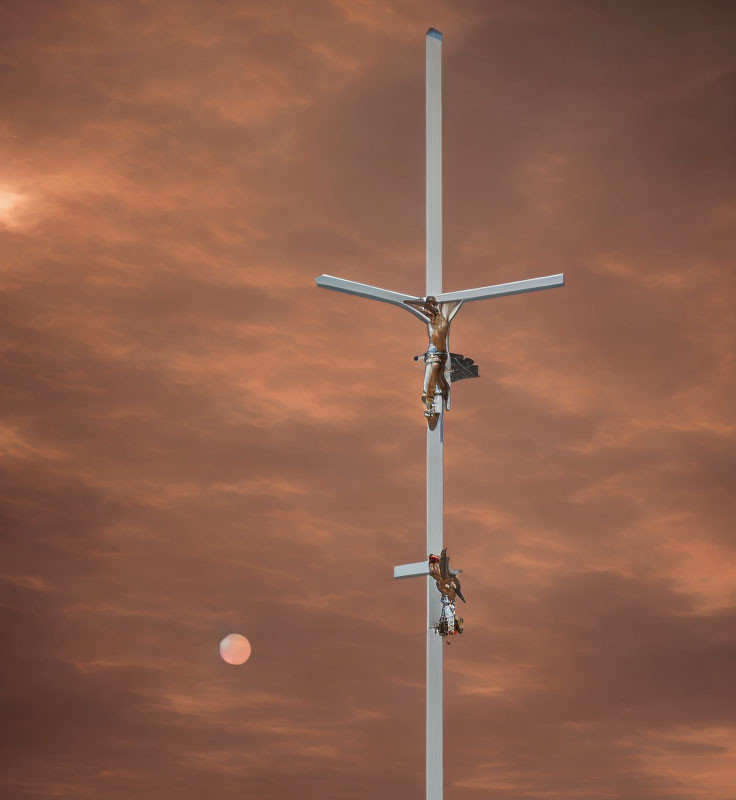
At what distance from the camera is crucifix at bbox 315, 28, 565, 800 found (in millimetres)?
12727

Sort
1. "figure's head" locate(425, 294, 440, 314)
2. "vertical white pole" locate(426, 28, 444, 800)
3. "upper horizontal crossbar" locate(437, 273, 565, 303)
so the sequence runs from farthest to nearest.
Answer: "figure's head" locate(425, 294, 440, 314) → "upper horizontal crossbar" locate(437, 273, 565, 303) → "vertical white pole" locate(426, 28, 444, 800)

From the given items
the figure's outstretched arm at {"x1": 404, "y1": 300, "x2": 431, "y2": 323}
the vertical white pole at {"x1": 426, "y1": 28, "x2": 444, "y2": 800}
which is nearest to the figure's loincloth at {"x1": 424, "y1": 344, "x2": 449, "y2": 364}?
the figure's outstretched arm at {"x1": 404, "y1": 300, "x2": 431, "y2": 323}

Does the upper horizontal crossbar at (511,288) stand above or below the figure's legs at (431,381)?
above

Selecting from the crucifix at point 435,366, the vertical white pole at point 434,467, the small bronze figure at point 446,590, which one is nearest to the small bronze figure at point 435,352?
the crucifix at point 435,366

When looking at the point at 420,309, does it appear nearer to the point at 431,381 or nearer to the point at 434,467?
the point at 431,381

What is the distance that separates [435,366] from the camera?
13.2 meters

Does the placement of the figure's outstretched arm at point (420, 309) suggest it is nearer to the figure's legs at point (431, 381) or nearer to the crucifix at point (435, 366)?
the crucifix at point (435, 366)

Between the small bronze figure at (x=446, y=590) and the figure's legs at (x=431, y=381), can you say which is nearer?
the small bronze figure at (x=446, y=590)

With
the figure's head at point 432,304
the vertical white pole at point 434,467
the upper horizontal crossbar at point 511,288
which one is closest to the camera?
the vertical white pole at point 434,467

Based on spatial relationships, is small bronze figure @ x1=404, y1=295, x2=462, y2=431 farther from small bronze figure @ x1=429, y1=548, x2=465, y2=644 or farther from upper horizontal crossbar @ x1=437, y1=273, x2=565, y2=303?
small bronze figure @ x1=429, y1=548, x2=465, y2=644

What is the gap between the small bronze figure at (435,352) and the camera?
1320cm

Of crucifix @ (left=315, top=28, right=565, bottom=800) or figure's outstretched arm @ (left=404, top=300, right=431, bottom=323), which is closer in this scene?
crucifix @ (left=315, top=28, right=565, bottom=800)

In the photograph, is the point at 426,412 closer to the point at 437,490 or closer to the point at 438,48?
the point at 437,490

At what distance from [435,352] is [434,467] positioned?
100cm
